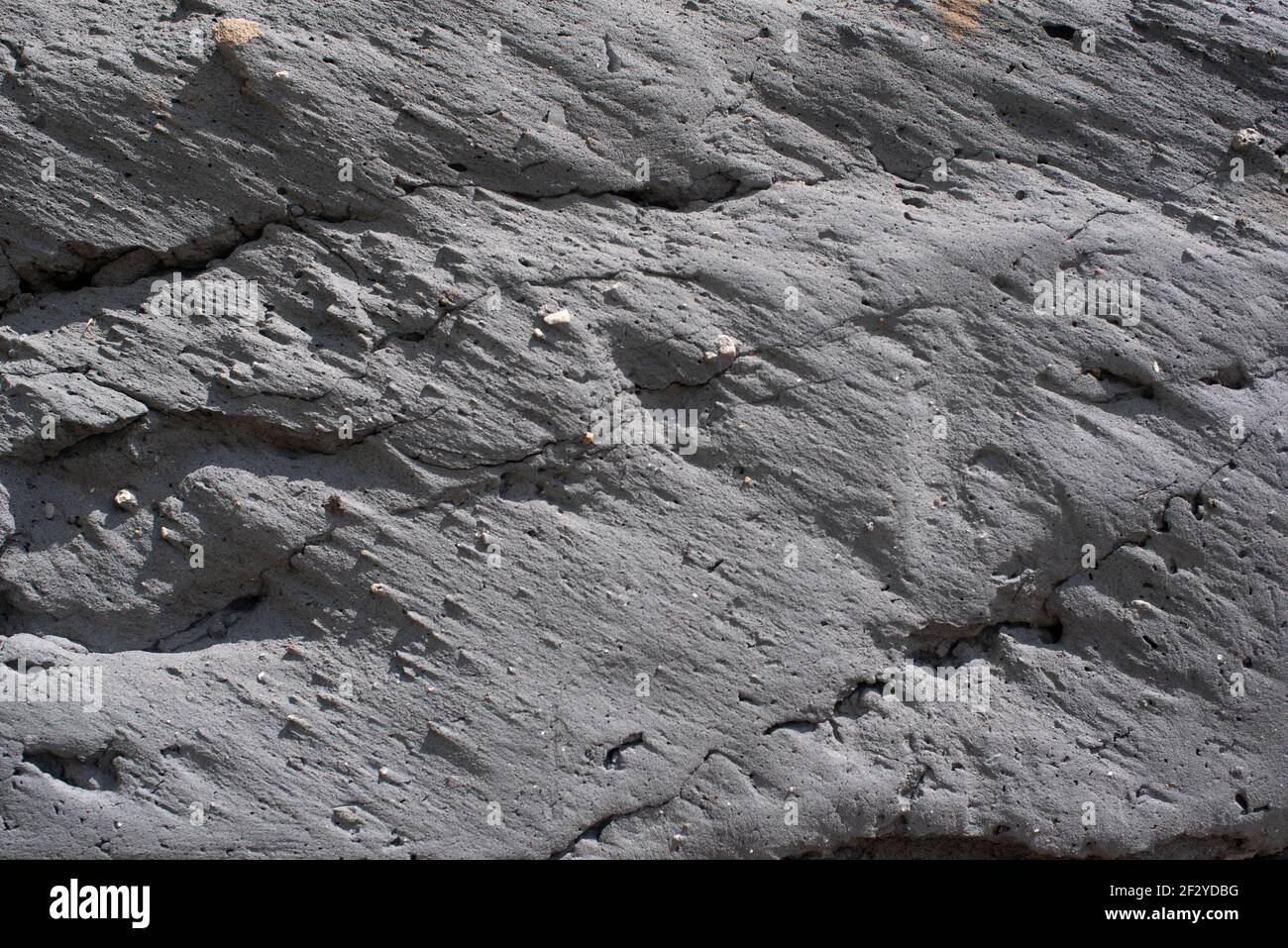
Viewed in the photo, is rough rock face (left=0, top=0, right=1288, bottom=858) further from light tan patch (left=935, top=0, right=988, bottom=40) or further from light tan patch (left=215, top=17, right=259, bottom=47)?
light tan patch (left=935, top=0, right=988, bottom=40)

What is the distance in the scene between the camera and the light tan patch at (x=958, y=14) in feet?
12.0

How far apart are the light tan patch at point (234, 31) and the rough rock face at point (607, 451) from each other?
1cm

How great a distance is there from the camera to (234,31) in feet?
11.0

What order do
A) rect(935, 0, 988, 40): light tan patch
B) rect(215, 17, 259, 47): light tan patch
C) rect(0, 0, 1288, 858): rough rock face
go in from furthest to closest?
rect(935, 0, 988, 40): light tan patch → rect(215, 17, 259, 47): light tan patch → rect(0, 0, 1288, 858): rough rock face

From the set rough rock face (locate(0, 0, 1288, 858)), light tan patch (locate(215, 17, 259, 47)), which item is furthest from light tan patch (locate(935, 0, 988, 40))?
light tan patch (locate(215, 17, 259, 47))

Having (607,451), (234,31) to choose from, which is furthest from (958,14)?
(234,31)

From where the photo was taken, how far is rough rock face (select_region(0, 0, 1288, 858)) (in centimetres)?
309

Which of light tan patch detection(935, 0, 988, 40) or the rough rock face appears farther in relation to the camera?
light tan patch detection(935, 0, 988, 40)

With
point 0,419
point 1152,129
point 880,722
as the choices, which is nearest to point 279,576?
point 0,419

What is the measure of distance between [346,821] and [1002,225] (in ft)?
9.09

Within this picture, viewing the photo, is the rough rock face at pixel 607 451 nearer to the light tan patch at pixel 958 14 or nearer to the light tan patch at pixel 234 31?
the light tan patch at pixel 234 31

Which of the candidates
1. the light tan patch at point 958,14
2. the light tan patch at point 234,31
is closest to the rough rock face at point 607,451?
the light tan patch at point 234,31

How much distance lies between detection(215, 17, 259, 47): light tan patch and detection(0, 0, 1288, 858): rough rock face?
0.6 inches

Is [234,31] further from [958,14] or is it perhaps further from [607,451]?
[958,14]
